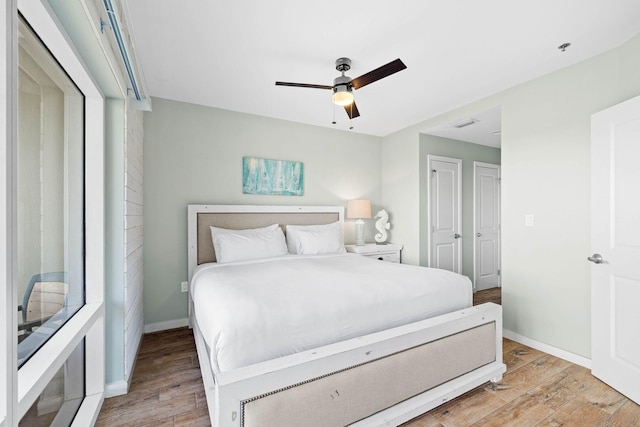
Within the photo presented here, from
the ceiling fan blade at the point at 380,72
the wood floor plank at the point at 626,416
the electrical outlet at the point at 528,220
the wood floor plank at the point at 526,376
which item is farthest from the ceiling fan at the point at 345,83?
the wood floor plank at the point at 626,416

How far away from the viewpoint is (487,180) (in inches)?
188

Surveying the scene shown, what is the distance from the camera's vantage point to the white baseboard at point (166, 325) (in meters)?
3.06

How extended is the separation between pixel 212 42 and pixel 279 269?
71.0 inches

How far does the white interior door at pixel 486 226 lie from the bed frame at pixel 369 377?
2824 millimetres

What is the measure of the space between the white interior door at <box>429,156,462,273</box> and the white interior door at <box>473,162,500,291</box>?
44cm

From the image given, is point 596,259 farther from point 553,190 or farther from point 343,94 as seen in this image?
point 343,94

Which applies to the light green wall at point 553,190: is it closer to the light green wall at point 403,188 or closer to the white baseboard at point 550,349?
the white baseboard at point 550,349

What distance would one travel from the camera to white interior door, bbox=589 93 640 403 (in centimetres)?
190

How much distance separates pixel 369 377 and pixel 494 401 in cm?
100

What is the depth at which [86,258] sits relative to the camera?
1.89 m

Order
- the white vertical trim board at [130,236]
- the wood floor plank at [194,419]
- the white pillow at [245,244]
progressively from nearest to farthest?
the wood floor plank at [194,419] < the white vertical trim board at [130,236] < the white pillow at [245,244]

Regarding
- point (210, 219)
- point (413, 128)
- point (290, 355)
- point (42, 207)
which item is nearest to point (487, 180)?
point (413, 128)

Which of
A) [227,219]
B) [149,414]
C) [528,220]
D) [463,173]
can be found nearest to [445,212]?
[463,173]

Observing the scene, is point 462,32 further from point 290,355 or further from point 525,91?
point 290,355
